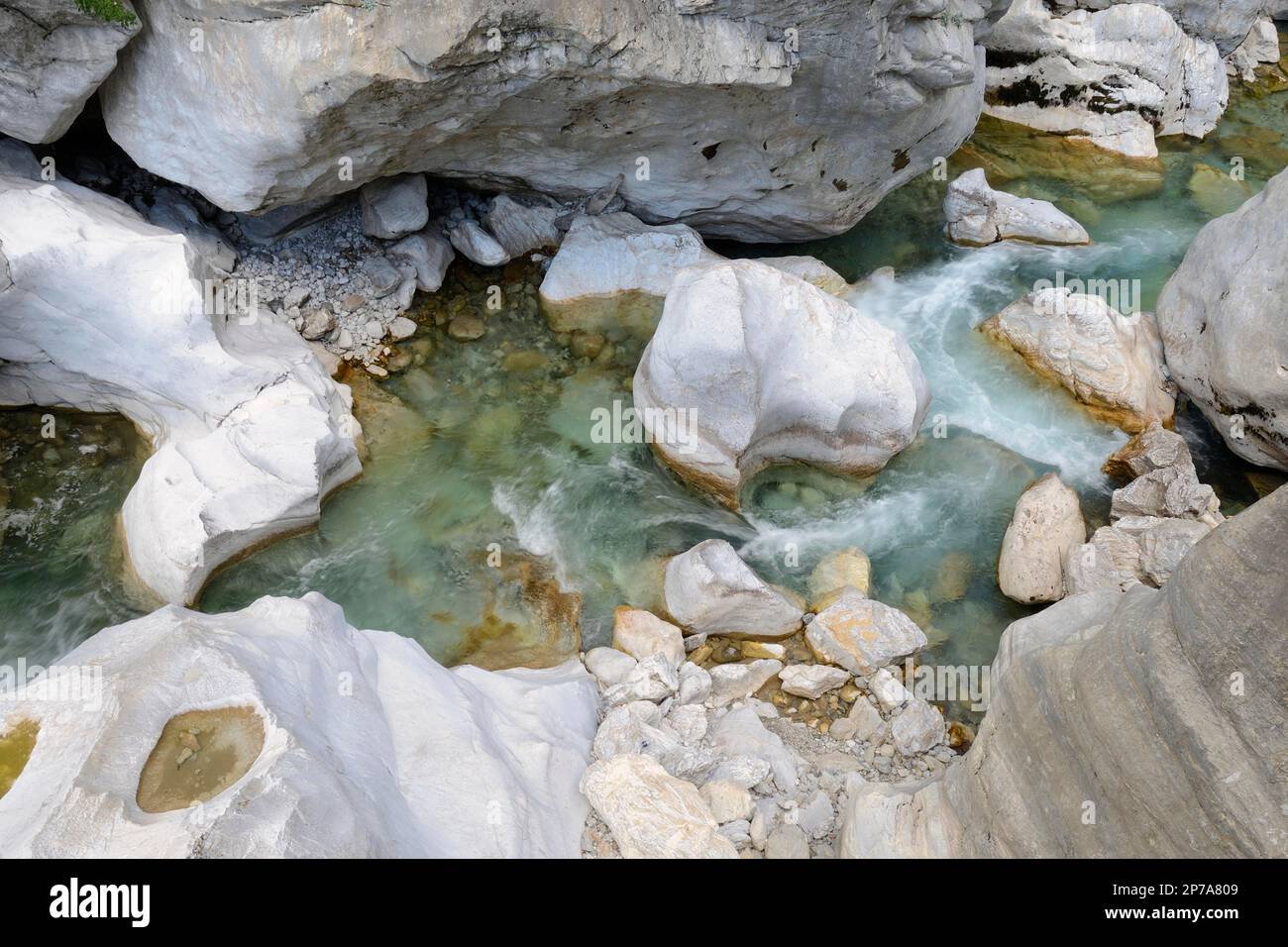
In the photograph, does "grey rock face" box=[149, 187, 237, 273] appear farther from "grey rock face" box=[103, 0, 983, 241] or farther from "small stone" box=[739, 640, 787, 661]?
"small stone" box=[739, 640, 787, 661]

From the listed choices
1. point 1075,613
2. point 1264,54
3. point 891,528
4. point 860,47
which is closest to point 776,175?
point 860,47

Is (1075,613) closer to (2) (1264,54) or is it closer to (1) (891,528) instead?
(1) (891,528)

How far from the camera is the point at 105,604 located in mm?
7516

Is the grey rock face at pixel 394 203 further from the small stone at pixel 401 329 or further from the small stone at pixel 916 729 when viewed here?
the small stone at pixel 916 729

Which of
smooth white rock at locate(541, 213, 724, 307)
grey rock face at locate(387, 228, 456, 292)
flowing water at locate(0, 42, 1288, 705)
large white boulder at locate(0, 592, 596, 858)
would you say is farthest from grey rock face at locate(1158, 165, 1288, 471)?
grey rock face at locate(387, 228, 456, 292)

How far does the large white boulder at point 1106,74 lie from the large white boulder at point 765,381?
23.7ft

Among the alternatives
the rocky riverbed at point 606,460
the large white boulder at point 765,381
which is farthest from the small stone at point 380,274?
the large white boulder at point 765,381

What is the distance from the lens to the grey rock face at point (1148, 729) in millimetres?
3967

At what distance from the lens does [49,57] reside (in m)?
7.52

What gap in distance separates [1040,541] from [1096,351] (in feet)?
8.80

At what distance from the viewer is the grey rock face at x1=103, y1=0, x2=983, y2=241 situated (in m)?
7.43

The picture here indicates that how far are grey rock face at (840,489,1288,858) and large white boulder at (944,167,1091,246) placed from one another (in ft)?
24.0

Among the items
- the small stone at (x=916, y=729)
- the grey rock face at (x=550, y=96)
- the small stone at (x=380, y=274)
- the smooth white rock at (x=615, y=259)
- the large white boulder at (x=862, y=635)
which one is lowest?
the small stone at (x=916, y=729)

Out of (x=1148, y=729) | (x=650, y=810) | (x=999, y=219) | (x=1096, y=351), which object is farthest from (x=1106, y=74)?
(x=650, y=810)
